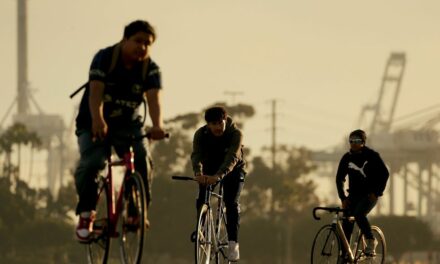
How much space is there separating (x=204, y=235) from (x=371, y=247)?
351cm

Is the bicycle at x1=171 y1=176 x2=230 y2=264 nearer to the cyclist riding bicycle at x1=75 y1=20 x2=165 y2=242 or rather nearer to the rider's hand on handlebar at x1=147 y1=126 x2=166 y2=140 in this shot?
the cyclist riding bicycle at x1=75 y1=20 x2=165 y2=242

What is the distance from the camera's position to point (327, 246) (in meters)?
18.8

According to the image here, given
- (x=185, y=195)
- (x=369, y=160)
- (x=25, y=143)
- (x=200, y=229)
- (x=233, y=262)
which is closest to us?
(x=200, y=229)

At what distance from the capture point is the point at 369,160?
18344mm

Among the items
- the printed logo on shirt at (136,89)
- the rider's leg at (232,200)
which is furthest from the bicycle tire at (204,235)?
the printed logo on shirt at (136,89)

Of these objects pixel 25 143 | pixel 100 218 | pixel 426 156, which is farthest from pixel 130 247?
pixel 426 156

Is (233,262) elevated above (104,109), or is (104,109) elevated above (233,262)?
(104,109)

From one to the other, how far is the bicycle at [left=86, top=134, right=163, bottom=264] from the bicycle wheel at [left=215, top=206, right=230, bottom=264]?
387cm

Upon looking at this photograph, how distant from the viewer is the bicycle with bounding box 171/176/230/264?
51.0ft

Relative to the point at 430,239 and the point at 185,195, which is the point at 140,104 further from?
the point at 430,239

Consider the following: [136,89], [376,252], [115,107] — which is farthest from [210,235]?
[136,89]

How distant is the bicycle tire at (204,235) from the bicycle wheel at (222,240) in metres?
0.23

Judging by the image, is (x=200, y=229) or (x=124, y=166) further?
(x=200, y=229)

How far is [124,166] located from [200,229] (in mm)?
3762
